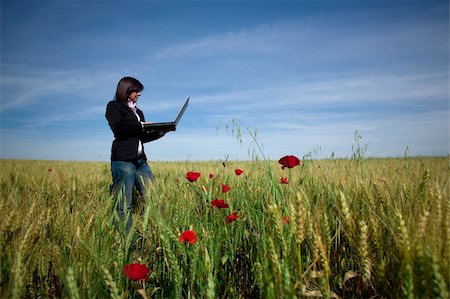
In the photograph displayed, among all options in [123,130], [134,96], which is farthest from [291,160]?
[134,96]

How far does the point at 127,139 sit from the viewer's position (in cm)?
367

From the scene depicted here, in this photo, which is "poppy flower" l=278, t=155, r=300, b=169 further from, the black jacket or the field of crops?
the black jacket

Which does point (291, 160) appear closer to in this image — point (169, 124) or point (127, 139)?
point (169, 124)

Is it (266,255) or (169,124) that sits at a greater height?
(169,124)

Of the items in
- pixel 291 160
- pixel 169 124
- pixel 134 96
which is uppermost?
pixel 134 96

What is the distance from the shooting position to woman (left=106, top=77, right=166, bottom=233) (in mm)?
3518

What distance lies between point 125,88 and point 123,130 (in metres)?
0.56

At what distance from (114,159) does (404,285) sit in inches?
129

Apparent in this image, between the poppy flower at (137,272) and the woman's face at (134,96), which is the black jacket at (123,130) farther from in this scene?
the poppy flower at (137,272)

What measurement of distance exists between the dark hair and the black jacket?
0.28ft

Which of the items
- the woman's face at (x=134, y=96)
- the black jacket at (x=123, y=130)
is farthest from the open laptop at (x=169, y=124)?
the woman's face at (x=134, y=96)

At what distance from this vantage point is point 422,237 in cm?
103

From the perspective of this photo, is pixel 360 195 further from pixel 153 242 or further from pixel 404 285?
pixel 153 242

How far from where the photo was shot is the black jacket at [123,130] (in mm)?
3523
